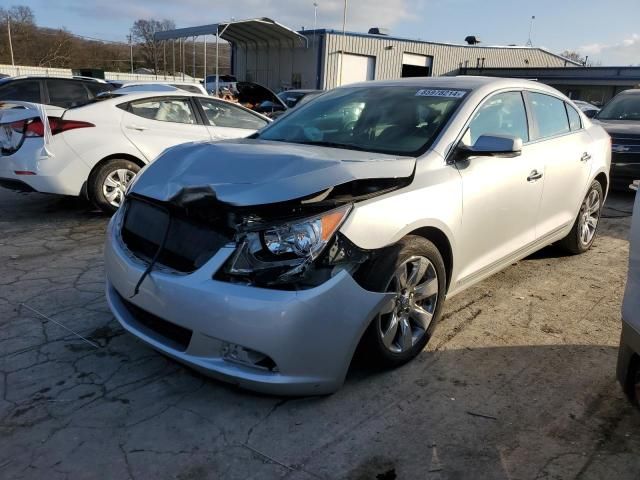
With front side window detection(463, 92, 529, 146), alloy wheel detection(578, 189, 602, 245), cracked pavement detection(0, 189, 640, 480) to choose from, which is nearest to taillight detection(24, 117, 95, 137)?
cracked pavement detection(0, 189, 640, 480)

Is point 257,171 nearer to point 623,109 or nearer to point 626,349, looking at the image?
point 626,349

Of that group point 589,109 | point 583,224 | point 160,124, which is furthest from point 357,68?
point 583,224

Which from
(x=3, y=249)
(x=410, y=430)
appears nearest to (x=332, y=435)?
(x=410, y=430)

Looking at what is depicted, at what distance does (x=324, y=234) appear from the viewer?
2.57 metres

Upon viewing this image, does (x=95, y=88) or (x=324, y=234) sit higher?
(x=95, y=88)

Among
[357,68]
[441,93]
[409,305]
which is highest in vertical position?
[357,68]

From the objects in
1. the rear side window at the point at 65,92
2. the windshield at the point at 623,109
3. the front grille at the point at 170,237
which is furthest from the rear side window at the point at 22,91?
the windshield at the point at 623,109

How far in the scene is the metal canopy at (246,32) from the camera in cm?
1827

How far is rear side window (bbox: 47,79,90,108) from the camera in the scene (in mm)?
10573

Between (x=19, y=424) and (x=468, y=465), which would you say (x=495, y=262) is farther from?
(x=19, y=424)

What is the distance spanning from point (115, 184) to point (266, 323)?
4.62m

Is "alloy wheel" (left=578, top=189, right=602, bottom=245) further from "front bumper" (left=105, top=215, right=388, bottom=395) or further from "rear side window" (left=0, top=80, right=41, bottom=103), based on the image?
"rear side window" (left=0, top=80, right=41, bottom=103)

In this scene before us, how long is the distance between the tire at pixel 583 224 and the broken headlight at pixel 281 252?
343 centimetres

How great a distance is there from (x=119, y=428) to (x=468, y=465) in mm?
1597
